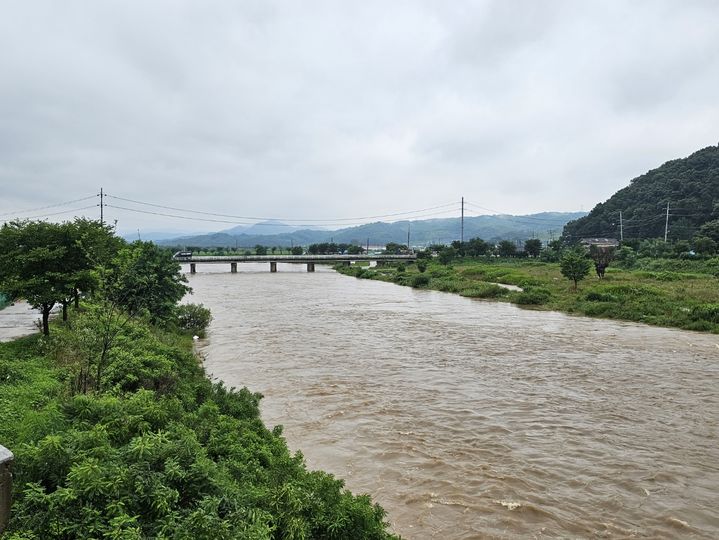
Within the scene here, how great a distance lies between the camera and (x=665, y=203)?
82.7 metres

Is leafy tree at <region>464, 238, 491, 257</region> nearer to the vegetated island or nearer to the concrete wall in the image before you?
the vegetated island

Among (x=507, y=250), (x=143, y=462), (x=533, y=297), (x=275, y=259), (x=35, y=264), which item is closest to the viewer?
(x=143, y=462)

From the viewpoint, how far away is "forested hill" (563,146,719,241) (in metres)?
76.4

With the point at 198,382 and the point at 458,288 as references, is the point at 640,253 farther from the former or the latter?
the point at 198,382

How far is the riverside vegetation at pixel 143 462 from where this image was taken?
4062mm

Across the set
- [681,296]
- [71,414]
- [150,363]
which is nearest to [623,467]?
[71,414]

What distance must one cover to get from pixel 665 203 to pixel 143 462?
98.3 m

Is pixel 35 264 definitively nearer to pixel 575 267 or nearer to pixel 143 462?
pixel 143 462

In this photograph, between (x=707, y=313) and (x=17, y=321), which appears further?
(x=707, y=313)

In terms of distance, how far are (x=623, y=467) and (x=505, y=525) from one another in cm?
310

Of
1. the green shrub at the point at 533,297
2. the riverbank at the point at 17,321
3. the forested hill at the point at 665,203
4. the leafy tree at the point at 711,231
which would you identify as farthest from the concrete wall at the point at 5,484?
the forested hill at the point at 665,203

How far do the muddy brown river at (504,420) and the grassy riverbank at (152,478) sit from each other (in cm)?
167

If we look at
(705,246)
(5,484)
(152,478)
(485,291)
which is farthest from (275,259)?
(5,484)

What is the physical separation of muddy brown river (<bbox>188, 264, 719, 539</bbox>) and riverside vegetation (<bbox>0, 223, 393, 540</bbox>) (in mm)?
1556
